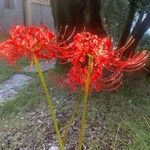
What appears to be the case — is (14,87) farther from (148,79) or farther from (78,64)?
(78,64)

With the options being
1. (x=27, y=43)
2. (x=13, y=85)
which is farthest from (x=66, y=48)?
(x=13, y=85)

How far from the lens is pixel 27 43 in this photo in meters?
2.95

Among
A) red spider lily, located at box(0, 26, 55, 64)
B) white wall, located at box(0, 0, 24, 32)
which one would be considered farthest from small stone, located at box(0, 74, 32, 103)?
white wall, located at box(0, 0, 24, 32)

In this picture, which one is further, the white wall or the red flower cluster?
the white wall

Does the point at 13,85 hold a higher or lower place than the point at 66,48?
lower

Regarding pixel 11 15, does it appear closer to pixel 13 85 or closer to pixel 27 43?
pixel 13 85

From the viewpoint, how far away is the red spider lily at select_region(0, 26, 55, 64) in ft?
9.70

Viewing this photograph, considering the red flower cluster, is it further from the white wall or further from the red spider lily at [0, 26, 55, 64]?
the white wall

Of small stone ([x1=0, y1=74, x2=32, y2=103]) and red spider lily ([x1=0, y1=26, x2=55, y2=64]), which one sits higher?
red spider lily ([x1=0, y1=26, x2=55, y2=64])

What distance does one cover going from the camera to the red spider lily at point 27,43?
2.96 metres

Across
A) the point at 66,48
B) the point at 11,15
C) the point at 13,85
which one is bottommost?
the point at 11,15

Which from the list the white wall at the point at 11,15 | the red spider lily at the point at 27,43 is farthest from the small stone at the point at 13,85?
the white wall at the point at 11,15

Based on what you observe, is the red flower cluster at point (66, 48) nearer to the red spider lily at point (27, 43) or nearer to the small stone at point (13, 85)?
the red spider lily at point (27, 43)

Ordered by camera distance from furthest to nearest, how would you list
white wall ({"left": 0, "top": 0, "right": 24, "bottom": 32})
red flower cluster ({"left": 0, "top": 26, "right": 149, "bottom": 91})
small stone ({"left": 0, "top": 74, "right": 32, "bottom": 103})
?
white wall ({"left": 0, "top": 0, "right": 24, "bottom": 32}) < small stone ({"left": 0, "top": 74, "right": 32, "bottom": 103}) < red flower cluster ({"left": 0, "top": 26, "right": 149, "bottom": 91})
